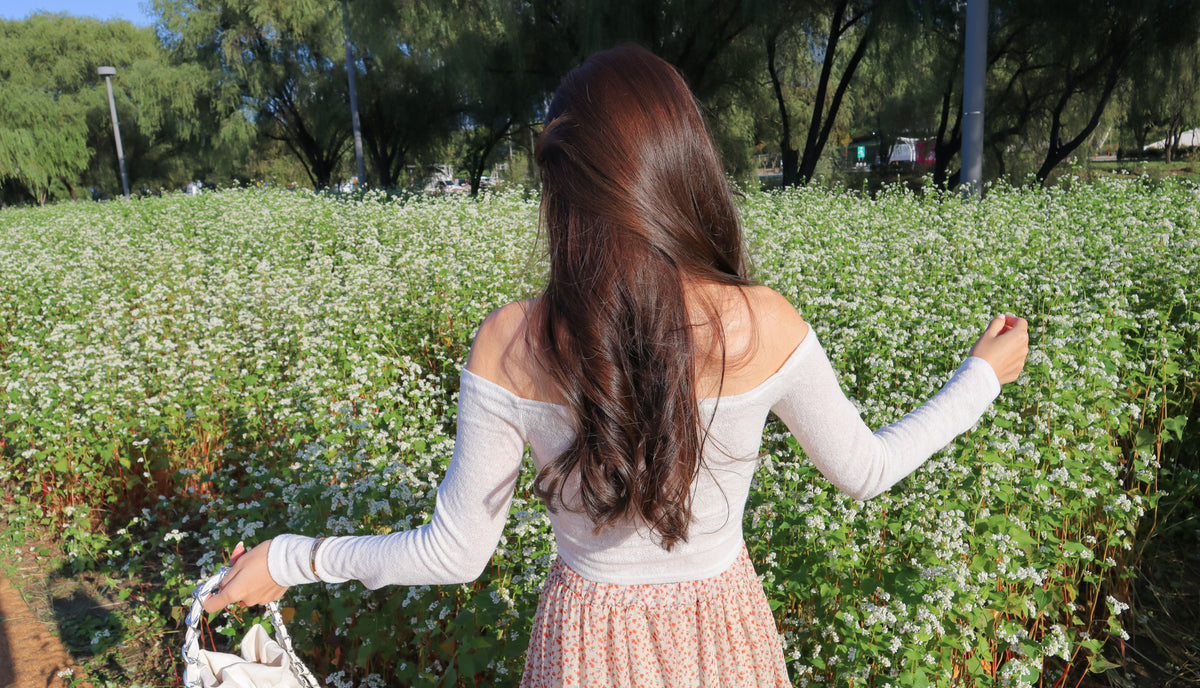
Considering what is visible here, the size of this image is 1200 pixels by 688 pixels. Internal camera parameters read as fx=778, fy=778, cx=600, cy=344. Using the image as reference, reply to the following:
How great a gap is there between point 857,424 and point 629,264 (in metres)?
0.47

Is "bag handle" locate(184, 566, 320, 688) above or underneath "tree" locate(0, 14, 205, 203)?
underneath

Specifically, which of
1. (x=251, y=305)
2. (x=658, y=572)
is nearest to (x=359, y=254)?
(x=251, y=305)

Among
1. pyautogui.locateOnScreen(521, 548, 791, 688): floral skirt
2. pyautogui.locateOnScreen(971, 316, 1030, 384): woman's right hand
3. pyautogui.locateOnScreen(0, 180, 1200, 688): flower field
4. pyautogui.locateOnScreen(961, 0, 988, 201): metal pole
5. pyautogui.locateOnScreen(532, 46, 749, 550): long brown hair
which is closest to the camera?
pyautogui.locateOnScreen(532, 46, 749, 550): long brown hair

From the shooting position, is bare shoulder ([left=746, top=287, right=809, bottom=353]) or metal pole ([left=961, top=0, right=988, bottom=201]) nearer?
bare shoulder ([left=746, top=287, right=809, bottom=353])

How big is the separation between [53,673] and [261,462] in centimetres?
117

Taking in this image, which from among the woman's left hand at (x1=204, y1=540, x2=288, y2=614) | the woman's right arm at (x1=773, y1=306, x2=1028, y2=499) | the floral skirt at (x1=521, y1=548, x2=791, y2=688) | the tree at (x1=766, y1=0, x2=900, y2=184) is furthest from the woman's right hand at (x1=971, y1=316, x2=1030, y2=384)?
the tree at (x1=766, y1=0, x2=900, y2=184)

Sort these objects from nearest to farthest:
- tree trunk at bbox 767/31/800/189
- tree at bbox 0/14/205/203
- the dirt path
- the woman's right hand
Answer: the woman's right hand < the dirt path < tree trunk at bbox 767/31/800/189 < tree at bbox 0/14/205/203

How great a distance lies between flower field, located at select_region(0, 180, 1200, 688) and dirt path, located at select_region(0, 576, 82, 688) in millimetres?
176

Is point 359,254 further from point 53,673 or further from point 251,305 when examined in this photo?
point 53,673

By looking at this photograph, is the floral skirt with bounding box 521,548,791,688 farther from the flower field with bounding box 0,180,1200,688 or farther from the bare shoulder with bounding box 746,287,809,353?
the flower field with bounding box 0,180,1200,688

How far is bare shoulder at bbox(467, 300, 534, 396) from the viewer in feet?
3.80

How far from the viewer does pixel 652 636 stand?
1.34 metres

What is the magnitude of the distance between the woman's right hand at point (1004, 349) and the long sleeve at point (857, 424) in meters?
0.03

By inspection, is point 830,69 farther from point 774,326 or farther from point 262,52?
point 262,52
